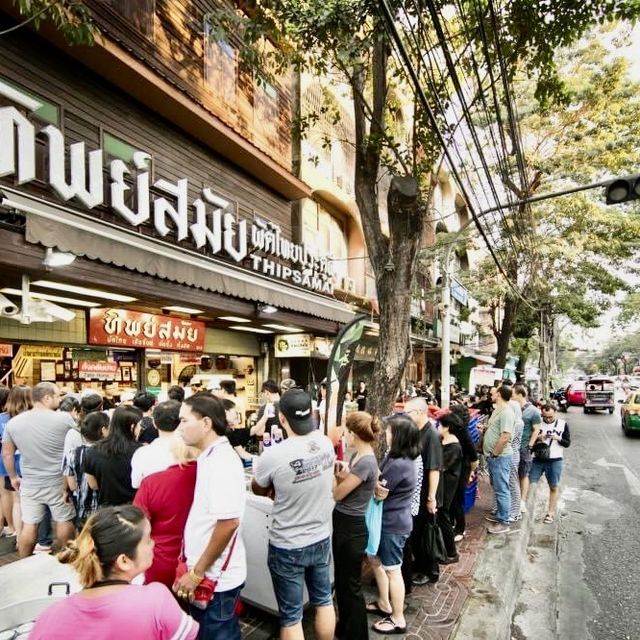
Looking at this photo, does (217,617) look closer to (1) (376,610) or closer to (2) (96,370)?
(1) (376,610)

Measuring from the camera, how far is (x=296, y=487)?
3109 millimetres

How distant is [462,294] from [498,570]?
22935 mm

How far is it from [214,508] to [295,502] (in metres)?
0.73

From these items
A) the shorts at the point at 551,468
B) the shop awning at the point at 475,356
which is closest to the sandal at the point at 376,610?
the shorts at the point at 551,468

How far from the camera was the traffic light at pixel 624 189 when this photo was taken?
716 cm

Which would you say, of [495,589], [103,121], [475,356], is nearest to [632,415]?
[475,356]

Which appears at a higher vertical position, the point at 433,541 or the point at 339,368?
the point at 339,368

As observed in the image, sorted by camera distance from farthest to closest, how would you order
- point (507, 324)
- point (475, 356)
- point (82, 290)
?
point (475, 356), point (507, 324), point (82, 290)

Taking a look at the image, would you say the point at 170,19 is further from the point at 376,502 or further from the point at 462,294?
the point at 462,294

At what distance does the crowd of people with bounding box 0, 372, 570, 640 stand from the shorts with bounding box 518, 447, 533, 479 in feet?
6.40

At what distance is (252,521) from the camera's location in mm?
4082

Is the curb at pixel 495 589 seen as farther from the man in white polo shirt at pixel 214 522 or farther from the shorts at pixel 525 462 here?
the man in white polo shirt at pixel 214 522

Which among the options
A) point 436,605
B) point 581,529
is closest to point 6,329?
point 436,605

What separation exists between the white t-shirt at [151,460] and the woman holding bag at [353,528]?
1.29 meters
